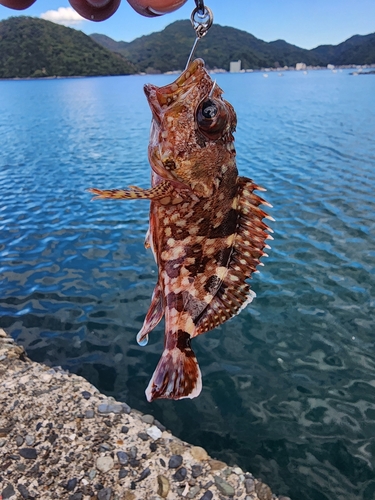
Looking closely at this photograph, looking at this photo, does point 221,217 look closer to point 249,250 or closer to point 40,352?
point 249,250

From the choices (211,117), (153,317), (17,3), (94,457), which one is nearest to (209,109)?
(211,117)

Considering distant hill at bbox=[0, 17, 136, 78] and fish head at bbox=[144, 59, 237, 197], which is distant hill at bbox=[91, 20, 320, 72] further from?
fish head at bbox=[144, 59, 237, 197]

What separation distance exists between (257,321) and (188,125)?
31.5 ft

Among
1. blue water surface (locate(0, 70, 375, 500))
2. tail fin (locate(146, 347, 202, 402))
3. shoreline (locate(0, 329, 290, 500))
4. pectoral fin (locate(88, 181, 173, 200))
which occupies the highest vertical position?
pectoral fin (locate(88, 181, 173, 200))

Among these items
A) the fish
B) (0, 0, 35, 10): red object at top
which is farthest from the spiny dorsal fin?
(0, 0, 35, 10): red object at top

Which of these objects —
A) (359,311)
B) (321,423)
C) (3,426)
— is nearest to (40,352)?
(3,426)

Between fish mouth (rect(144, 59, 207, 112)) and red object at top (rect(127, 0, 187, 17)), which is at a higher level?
red object at top (rect(127, 0, 187, 17))

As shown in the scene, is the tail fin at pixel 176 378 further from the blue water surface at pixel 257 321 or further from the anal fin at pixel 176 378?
the blue water surface at pixel 257 321

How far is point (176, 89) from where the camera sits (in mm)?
2580

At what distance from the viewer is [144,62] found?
617 ft

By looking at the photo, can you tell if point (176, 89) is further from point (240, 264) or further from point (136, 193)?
point (240, 264)

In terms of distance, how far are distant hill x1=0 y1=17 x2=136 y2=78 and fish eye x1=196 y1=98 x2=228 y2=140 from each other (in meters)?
A: 158

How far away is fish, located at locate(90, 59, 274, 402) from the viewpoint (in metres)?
2.57

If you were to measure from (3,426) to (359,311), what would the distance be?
9.49 metres
